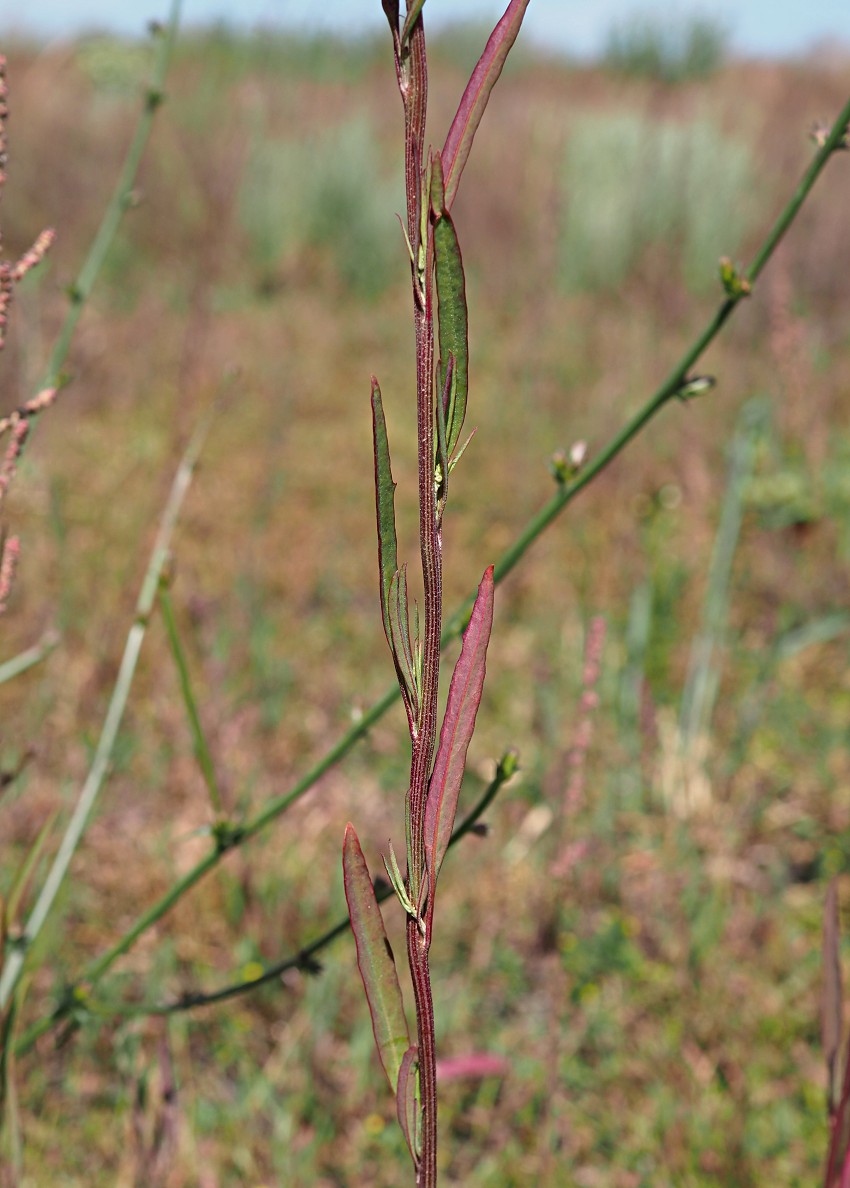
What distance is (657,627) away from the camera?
233 centimetres

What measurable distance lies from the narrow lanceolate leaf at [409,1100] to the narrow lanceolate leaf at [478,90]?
0.28 m

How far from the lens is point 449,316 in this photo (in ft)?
1.02

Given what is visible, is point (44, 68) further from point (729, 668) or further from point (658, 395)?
point (658, 395)

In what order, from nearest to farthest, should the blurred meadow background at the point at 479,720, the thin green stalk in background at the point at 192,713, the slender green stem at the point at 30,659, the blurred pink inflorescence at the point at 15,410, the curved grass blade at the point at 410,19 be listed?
the curved grass blade at the point at 410,19
the blurred pink inflorescence at the point at 15,410
the thin green stalk in background at the point at 192,713
the slender green stem at the point at 30,659
the blurred meadow background at the point at 479,720

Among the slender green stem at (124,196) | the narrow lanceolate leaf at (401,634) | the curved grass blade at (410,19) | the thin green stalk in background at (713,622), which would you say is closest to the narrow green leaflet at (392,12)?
the curved grass blade at (410,19)

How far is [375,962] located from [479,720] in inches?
71.2

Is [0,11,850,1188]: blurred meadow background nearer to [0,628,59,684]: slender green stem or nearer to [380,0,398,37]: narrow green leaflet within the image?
[0,628,59,684]: slender green stem

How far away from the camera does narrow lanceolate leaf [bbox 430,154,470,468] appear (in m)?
0.29

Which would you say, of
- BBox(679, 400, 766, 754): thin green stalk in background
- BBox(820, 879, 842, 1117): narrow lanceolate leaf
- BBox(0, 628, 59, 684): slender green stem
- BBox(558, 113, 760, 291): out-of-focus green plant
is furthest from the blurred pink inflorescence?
BBox(558, 113, 760, 291): out-of-focus green plant

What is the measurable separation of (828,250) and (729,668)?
317 cm

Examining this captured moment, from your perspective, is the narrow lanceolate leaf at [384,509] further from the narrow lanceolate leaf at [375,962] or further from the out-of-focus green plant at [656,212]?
the out-of-focus green plant at [656,212]

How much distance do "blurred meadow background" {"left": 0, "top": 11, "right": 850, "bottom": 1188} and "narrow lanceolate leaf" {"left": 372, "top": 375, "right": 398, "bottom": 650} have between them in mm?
442

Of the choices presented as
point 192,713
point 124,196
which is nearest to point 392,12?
point 192,713

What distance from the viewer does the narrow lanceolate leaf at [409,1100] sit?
35cm
